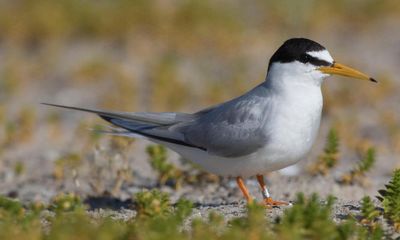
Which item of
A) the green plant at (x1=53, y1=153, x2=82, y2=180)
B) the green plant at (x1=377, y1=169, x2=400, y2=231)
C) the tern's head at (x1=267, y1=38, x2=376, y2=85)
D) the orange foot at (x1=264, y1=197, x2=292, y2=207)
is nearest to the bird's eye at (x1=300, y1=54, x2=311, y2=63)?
the tern's head at (x1=267, y1=38, x2=376, y2=85)

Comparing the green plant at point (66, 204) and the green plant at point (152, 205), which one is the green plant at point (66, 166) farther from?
the green plant at point (152, 205)

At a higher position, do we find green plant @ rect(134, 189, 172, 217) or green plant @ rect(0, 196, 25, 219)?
green plant @ rect(134, 189, 172, 217)

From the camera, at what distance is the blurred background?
672 centimetres

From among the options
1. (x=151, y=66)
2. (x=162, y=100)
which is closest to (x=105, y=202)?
(x=162, y=100)

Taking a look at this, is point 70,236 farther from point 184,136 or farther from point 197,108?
point 197,108

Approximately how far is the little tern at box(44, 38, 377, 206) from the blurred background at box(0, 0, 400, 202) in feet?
3.91

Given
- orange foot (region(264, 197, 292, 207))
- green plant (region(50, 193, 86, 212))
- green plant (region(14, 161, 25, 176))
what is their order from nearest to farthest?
green plant (region(50, 193, 86, 212)) → orange foot (region(264, 197, 292, 207)) → green plant (region(14, 161, 25, 176))

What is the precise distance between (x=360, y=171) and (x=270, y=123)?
51.2 inches

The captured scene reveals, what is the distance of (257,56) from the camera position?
352 inches

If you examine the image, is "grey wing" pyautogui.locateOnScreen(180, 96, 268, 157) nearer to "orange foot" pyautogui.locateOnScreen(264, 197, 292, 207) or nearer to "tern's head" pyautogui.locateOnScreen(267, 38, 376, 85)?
"tern's head" pyautogui.locateOnScreen(267, 38, 376, 85)

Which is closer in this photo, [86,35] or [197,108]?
[197,108]

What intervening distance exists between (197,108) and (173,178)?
76.4 inches

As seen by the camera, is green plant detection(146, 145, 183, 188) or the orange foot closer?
the orange foot

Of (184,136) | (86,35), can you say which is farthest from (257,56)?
(184,136)
